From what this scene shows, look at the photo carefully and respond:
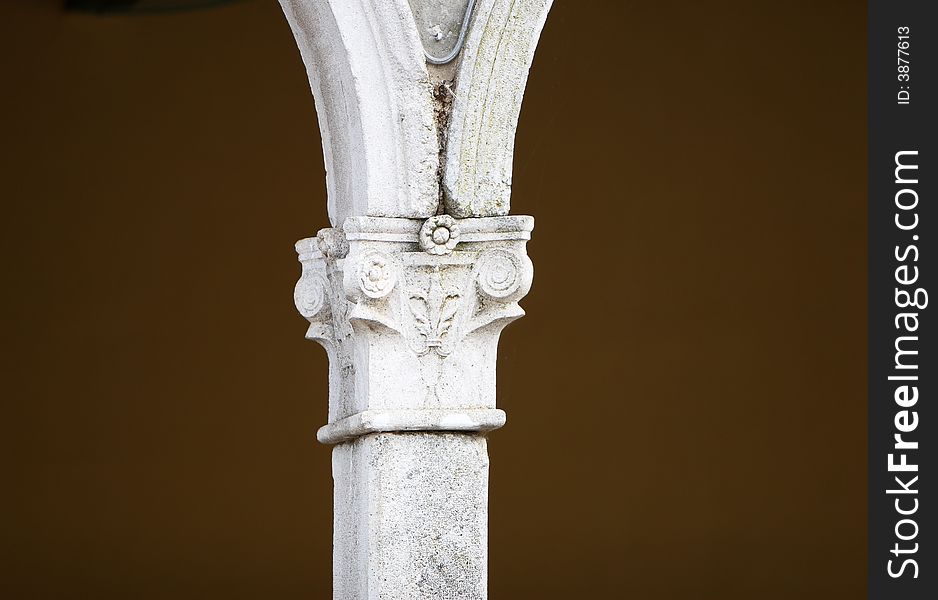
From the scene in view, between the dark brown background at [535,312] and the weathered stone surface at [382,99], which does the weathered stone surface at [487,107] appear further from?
the dark brown background at [535,312]

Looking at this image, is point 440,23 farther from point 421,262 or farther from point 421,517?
point 421,517

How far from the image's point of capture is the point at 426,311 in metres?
3.93

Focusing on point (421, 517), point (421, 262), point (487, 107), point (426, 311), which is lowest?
point (421, 517)

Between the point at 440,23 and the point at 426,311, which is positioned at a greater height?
the point at 440,23

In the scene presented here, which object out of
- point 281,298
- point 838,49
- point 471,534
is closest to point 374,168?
point 471,534

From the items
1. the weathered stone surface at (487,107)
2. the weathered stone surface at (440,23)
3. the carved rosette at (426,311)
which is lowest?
the carved rosette at (426,311)

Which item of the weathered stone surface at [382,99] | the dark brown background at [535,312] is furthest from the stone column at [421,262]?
the dark brown background at [535,312]

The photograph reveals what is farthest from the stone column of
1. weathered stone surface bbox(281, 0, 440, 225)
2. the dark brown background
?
the dark brown background

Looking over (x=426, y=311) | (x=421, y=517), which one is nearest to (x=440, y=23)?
(x=426, y=311)

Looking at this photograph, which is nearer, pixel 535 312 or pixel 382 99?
pixel 382 99

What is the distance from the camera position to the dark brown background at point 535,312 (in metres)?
7.91

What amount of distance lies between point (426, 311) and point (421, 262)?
4.6 inches

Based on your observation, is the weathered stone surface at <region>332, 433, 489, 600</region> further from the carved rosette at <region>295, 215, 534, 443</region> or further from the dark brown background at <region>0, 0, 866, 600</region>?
the dark brown background at <region>0, 0, 866, 600</region>

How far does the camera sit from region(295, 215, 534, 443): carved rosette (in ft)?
12.7
